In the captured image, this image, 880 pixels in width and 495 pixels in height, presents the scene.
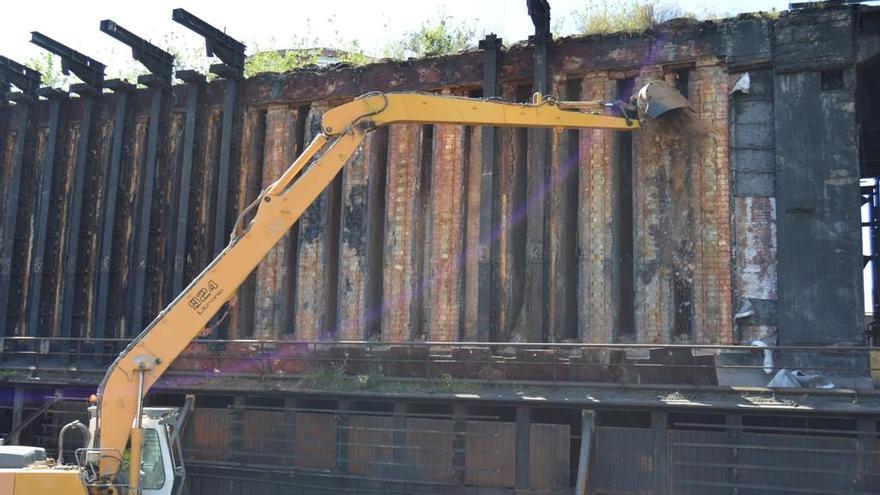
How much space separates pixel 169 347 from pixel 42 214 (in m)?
10.2

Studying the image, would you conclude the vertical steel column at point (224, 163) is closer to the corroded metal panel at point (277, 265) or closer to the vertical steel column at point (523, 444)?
the corroded metal panel at point (277, 265)

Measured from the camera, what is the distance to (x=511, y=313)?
1389 cm

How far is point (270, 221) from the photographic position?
10.1 metres

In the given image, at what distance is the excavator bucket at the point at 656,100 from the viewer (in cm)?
1216

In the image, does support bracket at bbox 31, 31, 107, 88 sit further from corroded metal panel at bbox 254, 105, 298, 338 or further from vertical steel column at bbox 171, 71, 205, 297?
corroded metal panel at bbox 254, 105, 298, 338

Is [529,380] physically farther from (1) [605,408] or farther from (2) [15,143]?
(2) [15,143]

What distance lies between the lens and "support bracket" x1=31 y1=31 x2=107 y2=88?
17.7 m

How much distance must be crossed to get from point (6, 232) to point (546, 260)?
40.9 ft

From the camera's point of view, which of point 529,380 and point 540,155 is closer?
point 529,380

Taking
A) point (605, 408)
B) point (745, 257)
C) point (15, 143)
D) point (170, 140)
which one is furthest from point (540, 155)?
point (15, 143)

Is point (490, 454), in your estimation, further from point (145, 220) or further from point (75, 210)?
point (75, 210)

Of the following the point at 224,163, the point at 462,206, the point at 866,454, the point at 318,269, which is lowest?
the point at 866,454

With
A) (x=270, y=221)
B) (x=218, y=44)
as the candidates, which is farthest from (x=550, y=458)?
(x=218, y=44)

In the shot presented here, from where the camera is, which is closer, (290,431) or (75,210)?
(290,431)
